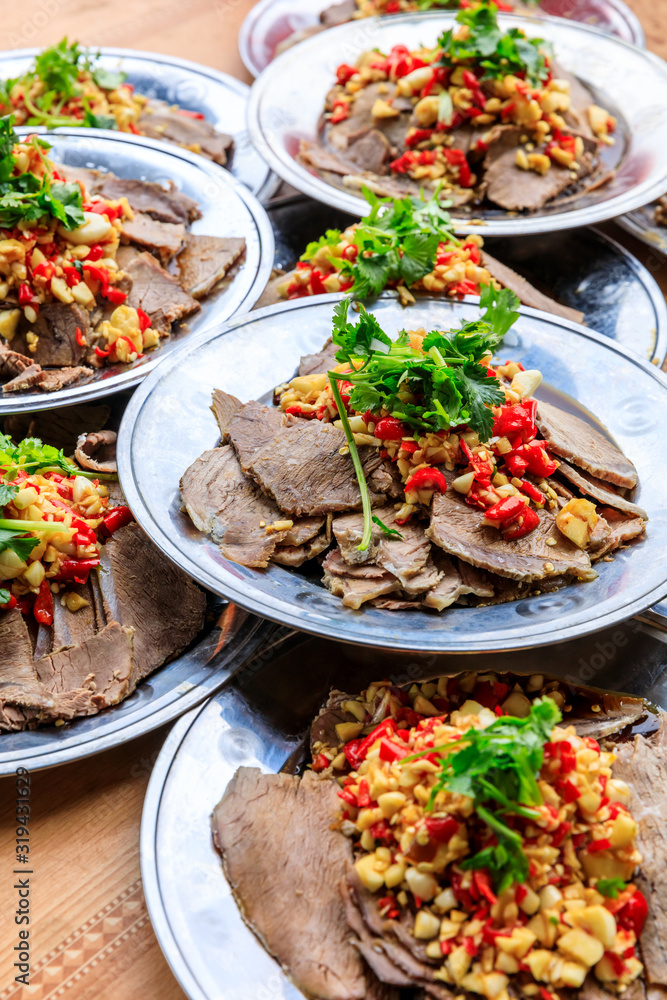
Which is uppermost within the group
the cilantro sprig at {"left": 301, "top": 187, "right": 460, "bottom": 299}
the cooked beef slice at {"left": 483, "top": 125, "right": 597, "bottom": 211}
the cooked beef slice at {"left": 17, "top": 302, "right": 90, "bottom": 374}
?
the cooked beef slice at {"left": 483, "top": 125, "right": 597, "bottom": 211}

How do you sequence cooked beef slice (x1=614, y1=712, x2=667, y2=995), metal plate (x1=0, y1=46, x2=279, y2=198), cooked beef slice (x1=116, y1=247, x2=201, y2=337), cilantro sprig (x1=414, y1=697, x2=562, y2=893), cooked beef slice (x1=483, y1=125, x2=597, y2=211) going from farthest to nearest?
metal plate (x1=0, y1=46, x2=279, y2=198), cooked beef slice (x1=483, y1=125, x2=597, y2=211), cooked beef slice (x1=116, y1=247, x2=201, y2=337), cooked beef slice (x1=614, y1=712, x2=667, y2=995), cilantro sprig (x1=414, y1=697, x2=562, y2=893)

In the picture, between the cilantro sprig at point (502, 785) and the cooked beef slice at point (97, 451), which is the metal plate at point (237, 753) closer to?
the cilantro sprig at point (502, 785)

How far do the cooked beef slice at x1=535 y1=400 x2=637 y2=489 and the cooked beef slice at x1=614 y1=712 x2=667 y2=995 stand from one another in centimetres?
85

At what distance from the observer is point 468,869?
2.02 metres

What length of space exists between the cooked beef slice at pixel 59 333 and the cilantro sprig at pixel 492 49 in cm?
251

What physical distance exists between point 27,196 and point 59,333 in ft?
1.92

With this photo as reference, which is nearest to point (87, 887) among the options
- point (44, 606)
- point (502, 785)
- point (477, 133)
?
point (44, 606)

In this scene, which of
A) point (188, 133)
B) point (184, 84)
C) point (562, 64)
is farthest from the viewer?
point (184, 84)

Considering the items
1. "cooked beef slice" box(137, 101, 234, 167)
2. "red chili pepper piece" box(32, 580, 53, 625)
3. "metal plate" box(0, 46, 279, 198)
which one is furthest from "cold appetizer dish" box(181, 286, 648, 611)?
"metal plate" box(0, 46, 279, 198)

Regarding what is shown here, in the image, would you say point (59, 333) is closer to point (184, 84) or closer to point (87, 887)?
point (87, 887)

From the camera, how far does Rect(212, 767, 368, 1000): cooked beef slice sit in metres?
2.13

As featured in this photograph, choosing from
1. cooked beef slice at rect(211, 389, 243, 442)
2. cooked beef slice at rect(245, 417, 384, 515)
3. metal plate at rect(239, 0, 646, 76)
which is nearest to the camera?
cooked beef slice at rect(245, 417, 384, 515)

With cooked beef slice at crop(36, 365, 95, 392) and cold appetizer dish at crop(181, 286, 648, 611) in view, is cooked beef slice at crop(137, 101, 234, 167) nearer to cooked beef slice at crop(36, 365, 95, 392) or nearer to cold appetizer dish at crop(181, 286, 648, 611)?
cooked beef slice at crop(36, 365, 95, 392)

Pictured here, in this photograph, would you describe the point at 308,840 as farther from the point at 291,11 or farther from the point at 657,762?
the point at 291,11
